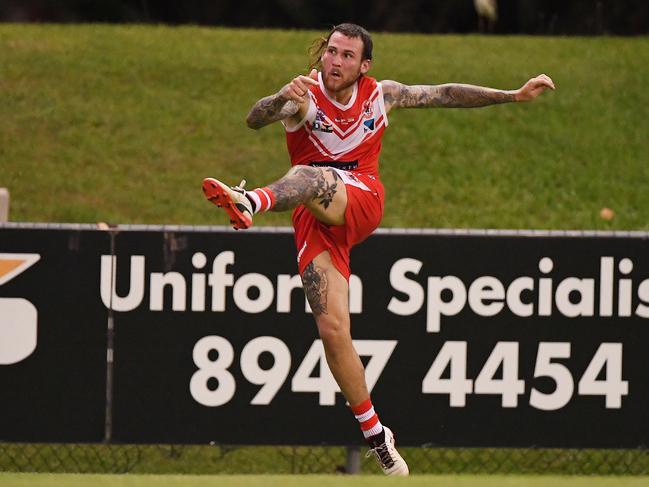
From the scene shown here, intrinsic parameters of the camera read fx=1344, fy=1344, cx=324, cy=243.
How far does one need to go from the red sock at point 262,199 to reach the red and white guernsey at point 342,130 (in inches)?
26.8

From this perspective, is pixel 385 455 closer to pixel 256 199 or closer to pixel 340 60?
pixel 256 199

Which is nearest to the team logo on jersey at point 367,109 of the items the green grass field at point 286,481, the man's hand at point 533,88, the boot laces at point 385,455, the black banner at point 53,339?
the man's hand at point 533,88

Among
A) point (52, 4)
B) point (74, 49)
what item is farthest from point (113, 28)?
point (52, 4)

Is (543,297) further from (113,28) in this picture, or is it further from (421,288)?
(113,28)

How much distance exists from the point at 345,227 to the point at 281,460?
10.9 ft

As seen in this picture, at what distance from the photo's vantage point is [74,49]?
60.7 ft

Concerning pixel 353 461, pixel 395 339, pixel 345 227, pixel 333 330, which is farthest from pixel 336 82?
pixel 353 461

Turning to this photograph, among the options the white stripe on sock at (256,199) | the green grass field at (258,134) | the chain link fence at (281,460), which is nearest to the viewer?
the white stripe on sock at (256,199)

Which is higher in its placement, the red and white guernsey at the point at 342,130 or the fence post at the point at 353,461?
the red and white guernsey at the point at 342,130

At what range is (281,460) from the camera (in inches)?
397

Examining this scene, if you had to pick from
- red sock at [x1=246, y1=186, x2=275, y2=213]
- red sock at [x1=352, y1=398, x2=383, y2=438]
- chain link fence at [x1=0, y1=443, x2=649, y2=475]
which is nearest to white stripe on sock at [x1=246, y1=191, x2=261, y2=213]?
red sock at [x1=246, y1=186, x2=275, y2=213]

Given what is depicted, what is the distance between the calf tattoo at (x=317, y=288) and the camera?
7.29 metres

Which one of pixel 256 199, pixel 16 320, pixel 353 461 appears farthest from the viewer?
pixel 353 461

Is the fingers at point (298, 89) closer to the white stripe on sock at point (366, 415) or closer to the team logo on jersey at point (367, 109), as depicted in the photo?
the team logo on jersey at point (367, 109)
